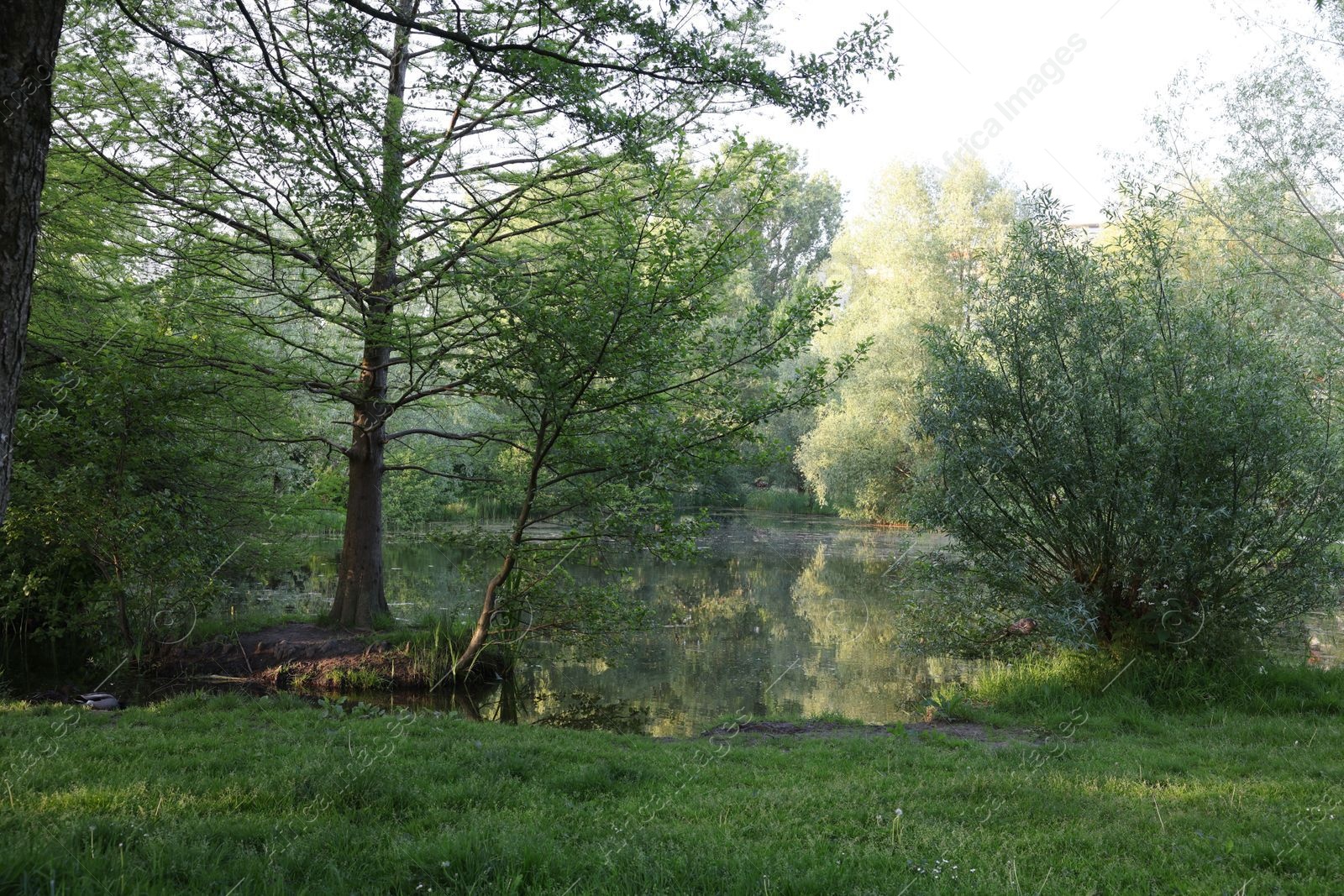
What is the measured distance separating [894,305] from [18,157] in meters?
25.8

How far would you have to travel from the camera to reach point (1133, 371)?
8484 millimetres

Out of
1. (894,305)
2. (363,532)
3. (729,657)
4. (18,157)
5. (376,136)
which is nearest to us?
(18,157)

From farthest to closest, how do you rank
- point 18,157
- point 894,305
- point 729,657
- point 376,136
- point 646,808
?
point 894,305
point 729,657
point 376,136
point 646,808
point 18,157

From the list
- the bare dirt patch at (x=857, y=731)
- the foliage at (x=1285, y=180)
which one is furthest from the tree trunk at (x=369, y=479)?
the foliage at (x=1285, y=180)

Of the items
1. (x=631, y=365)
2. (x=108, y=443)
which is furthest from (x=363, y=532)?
(x=631, y=365)

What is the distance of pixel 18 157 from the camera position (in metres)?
3.46

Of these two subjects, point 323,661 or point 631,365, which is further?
point 323,661

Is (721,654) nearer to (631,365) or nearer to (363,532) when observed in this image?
(363,532)

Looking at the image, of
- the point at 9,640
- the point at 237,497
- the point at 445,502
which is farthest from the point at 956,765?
the point at 445,502

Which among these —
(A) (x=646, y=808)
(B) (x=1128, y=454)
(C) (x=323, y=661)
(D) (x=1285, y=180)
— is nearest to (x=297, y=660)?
(C) (x=323, y=661)

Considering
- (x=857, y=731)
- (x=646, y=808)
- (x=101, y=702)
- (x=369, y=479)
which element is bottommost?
(x=857, y=731)

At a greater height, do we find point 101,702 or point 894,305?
point 894,305

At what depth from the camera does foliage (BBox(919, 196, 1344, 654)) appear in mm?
7930

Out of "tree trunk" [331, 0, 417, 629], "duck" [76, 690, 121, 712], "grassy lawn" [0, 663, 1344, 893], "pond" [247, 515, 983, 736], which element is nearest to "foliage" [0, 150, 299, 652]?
"duck" [76, 690, 121, 712]
